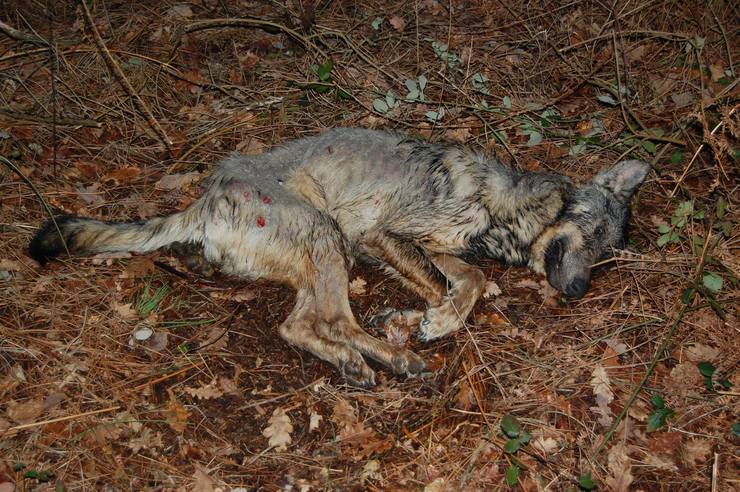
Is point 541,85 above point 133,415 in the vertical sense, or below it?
above

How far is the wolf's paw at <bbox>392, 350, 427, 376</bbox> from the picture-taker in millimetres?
4145

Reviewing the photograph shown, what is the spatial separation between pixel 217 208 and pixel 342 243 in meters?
1.05

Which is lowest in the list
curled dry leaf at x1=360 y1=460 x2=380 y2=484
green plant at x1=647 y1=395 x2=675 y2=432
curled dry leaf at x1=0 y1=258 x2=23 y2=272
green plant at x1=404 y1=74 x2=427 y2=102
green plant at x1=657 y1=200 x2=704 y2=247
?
curled dry leaf at x1=360 y1=460 x2=380 y2=484

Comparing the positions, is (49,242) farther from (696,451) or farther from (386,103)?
(696,451)

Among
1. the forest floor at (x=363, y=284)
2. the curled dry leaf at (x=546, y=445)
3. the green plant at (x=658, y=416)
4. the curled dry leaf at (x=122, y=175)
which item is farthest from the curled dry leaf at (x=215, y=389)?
the green plant at (x=658, y=416)

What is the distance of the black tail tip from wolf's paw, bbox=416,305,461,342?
2782mm

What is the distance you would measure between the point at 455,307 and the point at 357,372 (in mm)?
885

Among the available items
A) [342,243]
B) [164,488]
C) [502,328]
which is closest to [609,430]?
[502,328]

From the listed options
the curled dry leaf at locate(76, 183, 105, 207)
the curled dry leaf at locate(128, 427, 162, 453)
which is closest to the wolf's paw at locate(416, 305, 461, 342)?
the curled dry leaf at locate(128, 427, 162, 453)

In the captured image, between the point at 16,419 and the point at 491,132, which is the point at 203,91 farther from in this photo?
the point at 16,419

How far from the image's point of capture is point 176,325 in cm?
432

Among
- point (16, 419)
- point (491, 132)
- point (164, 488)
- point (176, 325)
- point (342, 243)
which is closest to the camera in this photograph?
point (164, 488)

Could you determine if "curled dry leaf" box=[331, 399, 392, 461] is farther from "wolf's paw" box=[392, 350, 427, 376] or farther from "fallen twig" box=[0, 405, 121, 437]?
"fallen twig" box=[0, 405, 121, 437]

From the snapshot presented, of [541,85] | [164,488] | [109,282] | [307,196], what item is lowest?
[164,488]
